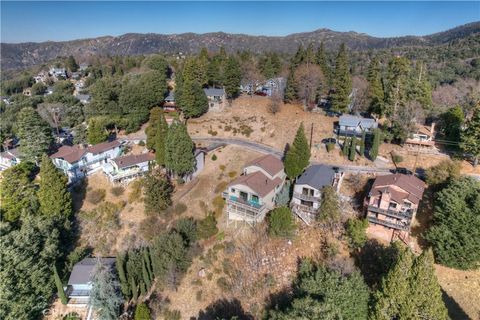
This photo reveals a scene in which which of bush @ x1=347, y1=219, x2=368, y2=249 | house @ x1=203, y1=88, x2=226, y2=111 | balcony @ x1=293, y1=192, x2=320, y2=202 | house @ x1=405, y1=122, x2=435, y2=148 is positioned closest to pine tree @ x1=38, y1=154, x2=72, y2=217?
balcony @ x1=293, y1=192, x2=320, y2=202

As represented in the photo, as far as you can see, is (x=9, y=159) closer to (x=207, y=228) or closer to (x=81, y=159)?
(x=81, y=159)

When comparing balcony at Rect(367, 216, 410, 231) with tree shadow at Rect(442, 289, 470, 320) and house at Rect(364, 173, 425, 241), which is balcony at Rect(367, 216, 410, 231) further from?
tree shadow at Rect(442, 289, 470, 320)

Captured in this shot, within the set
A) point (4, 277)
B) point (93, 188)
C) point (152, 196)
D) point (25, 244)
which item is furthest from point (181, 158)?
point (4, 277)

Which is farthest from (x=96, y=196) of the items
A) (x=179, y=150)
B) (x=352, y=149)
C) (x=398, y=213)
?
(x=398, y=213)

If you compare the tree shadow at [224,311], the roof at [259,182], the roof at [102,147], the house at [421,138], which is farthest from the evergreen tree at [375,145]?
the roof at [102,147]

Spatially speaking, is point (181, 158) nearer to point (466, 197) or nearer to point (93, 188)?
point (93, 188)

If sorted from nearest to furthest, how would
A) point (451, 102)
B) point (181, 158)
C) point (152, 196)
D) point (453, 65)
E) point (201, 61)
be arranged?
1. point (152, 196)
2. point (181, 158)
3. point (451, 102)
4. point (201, 61)
5. point (453, 65)
